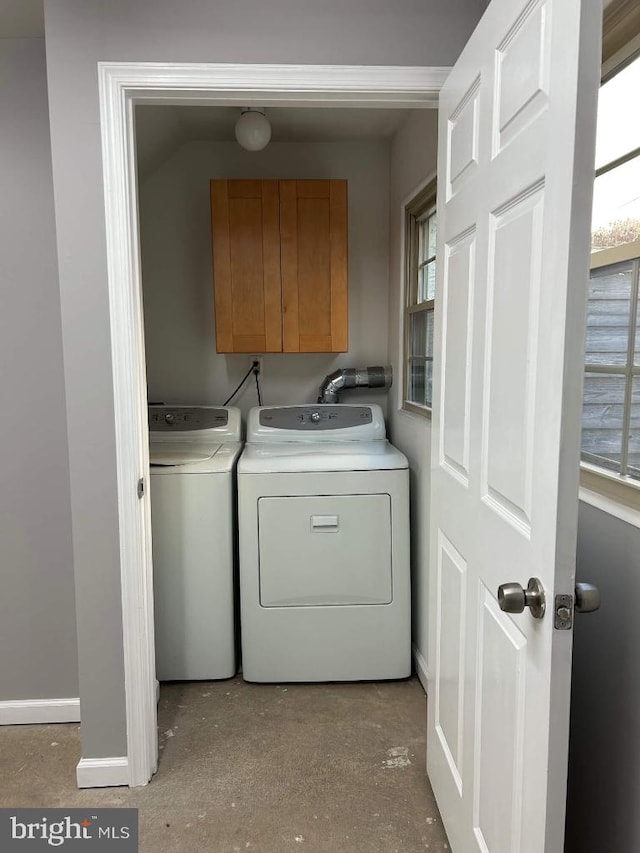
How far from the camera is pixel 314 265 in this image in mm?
2711

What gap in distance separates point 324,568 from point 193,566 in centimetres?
52

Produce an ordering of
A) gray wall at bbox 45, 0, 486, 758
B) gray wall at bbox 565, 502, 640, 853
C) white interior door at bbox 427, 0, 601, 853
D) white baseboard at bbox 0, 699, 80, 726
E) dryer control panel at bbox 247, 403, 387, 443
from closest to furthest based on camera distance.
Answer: white interior door at bbox 427, 0, 601, 853, gray wall at bbox 565, 502, 640, 853, gray wall at bbox 45, 0, 486, 758, white baseboard at bbox 0, 699, 80, 726, dryer control panel at bbox 247, 403, 387, 443

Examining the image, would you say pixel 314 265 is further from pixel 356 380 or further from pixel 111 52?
pixel 111 52

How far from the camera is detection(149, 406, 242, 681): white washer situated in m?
2.21

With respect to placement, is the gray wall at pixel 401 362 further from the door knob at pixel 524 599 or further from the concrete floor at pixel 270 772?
the door knob at pixel 524 599

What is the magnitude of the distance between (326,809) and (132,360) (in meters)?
1.43

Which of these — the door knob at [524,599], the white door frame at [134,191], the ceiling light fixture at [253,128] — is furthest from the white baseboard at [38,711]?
the ceiling light fixture at [253,128]

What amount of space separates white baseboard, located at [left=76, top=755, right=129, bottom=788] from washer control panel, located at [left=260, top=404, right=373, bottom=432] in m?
1.44

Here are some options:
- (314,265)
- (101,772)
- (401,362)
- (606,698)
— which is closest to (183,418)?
(314,265)

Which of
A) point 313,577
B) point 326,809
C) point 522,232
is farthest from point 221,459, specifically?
point 522,232

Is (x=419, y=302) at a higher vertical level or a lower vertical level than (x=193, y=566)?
higher

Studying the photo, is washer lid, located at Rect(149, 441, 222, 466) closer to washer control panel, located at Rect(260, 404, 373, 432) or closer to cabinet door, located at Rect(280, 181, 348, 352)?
washer control panel, located at Rect(260, 404, 373, 432)

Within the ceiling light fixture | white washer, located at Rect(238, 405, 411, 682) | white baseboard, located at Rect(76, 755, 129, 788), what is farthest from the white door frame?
the ceiling light fixture

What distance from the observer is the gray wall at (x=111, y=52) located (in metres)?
1.52
